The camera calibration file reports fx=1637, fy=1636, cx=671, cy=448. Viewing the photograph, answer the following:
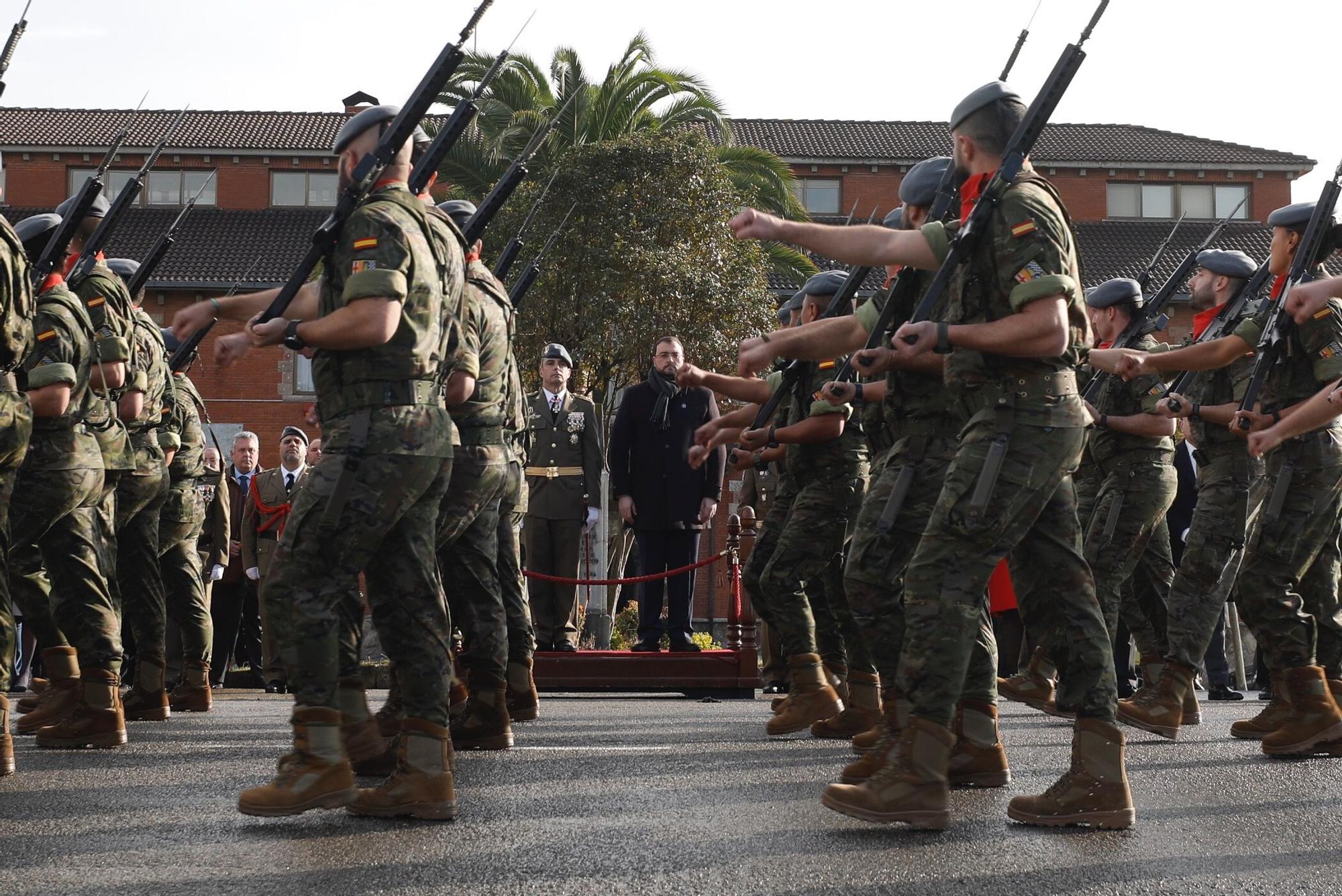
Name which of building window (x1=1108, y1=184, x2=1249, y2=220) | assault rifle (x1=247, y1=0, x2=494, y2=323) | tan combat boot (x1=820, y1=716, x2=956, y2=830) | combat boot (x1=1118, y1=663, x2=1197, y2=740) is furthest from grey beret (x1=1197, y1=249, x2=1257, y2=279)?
building window (x1=1108, y1=184, x2=1249, y2=220)

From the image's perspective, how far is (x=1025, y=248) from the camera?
496 centimetres

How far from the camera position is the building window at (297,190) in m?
44.5

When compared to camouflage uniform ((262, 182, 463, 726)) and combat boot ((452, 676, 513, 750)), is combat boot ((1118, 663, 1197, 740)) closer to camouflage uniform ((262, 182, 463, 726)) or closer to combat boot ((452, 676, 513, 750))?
combat boot ((452, 676, 513, 750))

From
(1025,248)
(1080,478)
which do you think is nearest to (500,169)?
(1080,478)

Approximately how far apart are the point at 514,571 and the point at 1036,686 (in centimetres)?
319

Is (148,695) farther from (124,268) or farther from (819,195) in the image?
(819,195)

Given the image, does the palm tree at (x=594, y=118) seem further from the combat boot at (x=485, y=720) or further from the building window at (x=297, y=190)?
the combat boot at (x=485, y=720)

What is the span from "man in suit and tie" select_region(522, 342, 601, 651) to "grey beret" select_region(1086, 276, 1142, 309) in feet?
13.9

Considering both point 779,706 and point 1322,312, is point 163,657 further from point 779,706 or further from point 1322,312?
point 1322,312

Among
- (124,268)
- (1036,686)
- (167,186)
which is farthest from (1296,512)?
(167,186)

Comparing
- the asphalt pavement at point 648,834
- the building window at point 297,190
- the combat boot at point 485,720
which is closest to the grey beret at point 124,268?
the asphalt pavement at point 648,834

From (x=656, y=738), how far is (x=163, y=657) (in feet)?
9.24

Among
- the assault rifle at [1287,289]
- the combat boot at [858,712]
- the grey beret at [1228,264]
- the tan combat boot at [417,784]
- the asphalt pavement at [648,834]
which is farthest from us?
the grey beret at [1228,264]

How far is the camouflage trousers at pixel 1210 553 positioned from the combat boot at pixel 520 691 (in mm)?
3308
